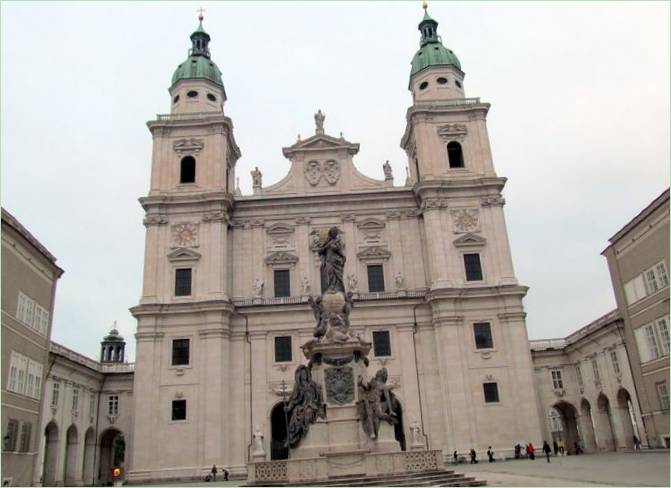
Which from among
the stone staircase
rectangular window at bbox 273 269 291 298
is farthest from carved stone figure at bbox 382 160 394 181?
the stone staircase

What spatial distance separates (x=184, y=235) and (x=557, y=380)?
28646 mm

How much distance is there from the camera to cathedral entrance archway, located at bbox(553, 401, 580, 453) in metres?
47.7

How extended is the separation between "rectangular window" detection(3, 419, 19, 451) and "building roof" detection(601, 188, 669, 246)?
1170 inches

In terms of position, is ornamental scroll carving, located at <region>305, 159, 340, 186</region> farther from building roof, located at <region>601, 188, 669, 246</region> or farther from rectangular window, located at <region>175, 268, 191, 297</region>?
building roof, located at <region>601, 188, 669, 246</region>

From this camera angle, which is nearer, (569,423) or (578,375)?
(578,375)

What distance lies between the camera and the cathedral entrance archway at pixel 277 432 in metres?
37.1

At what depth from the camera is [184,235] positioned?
40.7 metres

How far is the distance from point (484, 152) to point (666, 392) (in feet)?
61.8

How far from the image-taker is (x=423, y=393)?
3762 centimetres

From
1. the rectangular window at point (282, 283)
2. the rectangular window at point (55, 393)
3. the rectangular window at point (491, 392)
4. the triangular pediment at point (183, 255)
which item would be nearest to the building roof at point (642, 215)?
the rectangular window at point (491, 392)

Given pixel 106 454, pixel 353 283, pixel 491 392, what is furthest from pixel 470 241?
pixel 106 454

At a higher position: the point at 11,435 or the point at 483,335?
the point at 483,335

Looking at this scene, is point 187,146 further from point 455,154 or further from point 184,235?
point 455,154

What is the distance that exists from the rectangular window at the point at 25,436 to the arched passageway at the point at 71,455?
1436 cm
